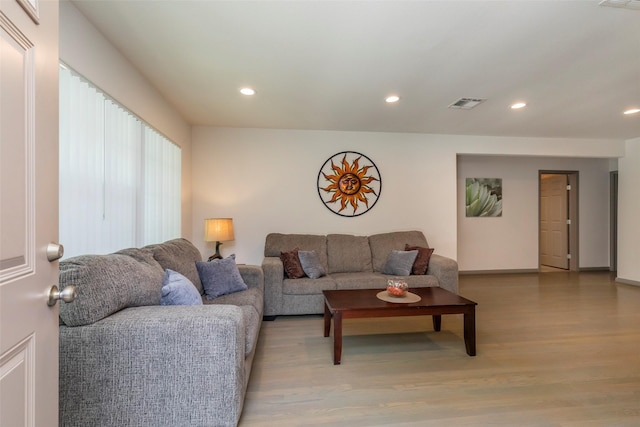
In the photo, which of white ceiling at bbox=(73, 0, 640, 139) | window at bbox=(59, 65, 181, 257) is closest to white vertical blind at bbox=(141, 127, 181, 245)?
window at bbox=(59, 65, 181, 257)

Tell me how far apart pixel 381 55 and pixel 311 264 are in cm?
219

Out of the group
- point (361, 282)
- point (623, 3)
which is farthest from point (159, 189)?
point (623, 3)

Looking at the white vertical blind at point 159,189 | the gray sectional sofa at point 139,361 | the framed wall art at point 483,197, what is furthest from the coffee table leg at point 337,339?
the framed wall art at point 483,197

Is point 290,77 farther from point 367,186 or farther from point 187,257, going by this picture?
point 367,186

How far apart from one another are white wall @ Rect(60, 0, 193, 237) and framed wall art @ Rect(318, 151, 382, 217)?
200 cm

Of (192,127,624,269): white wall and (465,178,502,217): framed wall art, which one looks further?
(465,178,502,217): framed wall art

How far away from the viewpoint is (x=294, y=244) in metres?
3.78

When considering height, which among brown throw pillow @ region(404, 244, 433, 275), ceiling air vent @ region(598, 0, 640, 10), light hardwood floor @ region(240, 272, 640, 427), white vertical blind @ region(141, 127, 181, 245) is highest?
ceiling air vent @ region(598, 0, 640, 10)

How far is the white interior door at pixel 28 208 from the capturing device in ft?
2.14

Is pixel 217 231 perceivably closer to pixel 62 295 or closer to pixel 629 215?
pixel 62 295

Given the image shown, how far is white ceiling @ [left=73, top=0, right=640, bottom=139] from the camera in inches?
67.0

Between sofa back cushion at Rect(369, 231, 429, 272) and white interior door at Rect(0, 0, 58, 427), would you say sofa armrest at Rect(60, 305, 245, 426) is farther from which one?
sofa back cushion at Rect(369, 231, 429, 272)

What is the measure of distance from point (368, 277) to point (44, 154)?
300 cm

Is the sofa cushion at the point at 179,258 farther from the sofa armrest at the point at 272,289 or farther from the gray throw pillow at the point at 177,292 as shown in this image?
the sofa armrest at the point at 272,289
